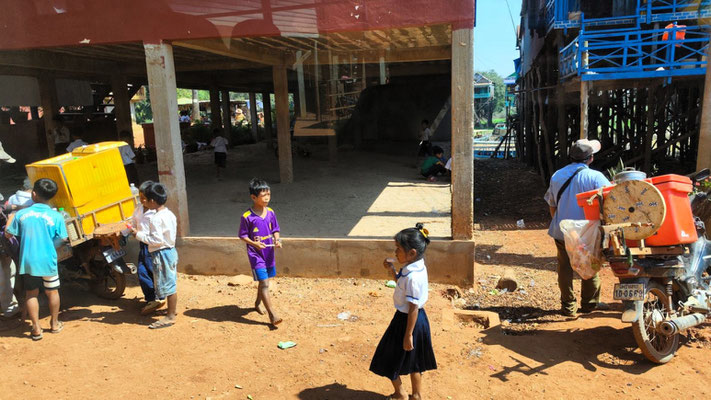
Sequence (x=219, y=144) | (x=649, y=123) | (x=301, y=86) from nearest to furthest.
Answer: (x=649, y=123) < (x=219, y=144) < (x=301, y=86)

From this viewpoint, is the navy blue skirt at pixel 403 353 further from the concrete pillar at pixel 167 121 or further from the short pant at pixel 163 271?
the concrete pillar at pixel 167 121

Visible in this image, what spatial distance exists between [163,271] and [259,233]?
42.0 inches

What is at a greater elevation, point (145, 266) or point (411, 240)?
point (411, 240)

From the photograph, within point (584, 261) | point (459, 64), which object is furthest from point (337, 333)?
point (459, 64)

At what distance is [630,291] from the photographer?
3.81 m

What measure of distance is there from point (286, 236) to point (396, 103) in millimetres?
13745

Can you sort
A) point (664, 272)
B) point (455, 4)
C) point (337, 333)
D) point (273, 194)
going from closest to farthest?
point (664, 272) < point (337, 333) < point (455, 4) < point (273, 194)

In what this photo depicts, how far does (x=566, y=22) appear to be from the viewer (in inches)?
458

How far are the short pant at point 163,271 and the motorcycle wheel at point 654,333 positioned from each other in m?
4.13

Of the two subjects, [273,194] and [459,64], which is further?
[273,194]

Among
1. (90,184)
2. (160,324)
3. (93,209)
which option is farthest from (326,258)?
(90,184)

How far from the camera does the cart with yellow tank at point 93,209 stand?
501 centimetres

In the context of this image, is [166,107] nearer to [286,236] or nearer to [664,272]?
[286,236]

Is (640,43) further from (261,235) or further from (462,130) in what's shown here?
(261,235)
